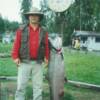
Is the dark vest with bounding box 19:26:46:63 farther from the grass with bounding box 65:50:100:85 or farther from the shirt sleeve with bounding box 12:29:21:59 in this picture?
the grass with bounding box 65:50:100:85

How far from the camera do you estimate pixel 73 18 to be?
63719 mm

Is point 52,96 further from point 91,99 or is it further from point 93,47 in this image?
point 93,47

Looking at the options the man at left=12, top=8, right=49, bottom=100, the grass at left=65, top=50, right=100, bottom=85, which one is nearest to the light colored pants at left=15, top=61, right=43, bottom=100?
the man at left=12, top=8, right=49, bottom=100

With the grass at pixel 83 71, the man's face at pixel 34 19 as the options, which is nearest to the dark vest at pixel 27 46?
the man's face at pixel 34 19

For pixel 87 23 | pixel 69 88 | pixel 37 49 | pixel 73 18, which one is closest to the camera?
pixel 37 49

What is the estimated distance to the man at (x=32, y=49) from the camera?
8227 mm

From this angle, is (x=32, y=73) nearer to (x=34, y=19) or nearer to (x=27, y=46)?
(x=27, y=46)

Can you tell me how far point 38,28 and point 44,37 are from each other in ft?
0.61

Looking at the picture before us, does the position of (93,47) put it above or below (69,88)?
below

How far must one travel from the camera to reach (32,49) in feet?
27.0

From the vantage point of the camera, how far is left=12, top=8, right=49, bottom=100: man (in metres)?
8.23

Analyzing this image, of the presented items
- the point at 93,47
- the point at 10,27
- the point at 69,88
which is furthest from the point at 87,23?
the point at 69,88

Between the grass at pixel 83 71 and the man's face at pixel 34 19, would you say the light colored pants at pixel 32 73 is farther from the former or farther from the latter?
the grass at pixel 83 71

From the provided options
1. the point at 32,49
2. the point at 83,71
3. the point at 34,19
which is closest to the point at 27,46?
the point at 32,49
